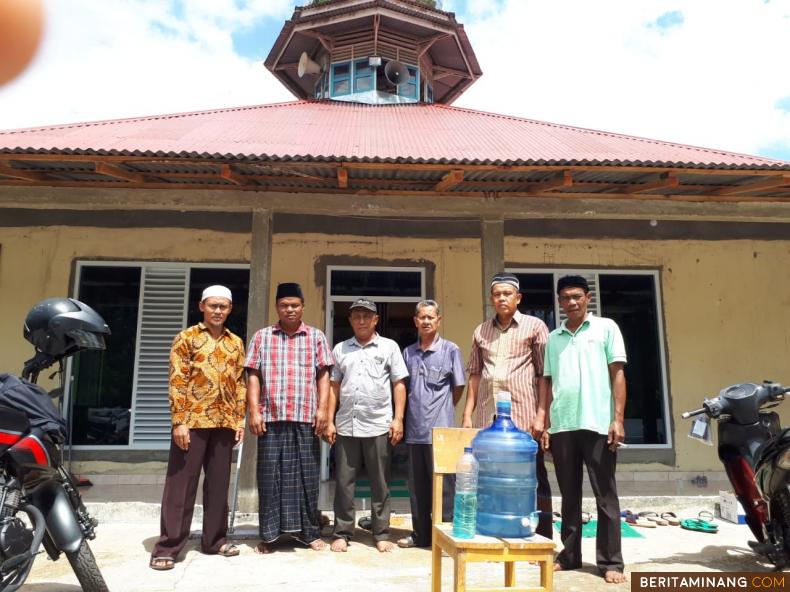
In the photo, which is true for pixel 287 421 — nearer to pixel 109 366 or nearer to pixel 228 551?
pixel 228 551

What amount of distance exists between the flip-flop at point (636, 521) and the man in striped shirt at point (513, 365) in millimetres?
1496

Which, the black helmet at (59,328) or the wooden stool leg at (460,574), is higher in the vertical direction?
the black helmet at (59,328)

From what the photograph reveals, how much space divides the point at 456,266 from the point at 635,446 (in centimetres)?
275

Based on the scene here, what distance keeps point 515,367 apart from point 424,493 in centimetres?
119

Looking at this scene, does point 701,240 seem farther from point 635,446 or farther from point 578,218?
point 635,446

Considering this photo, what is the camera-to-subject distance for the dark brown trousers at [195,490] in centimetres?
413

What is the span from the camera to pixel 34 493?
312 cm

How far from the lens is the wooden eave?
17.3ft

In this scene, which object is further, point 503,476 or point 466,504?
point 503,476

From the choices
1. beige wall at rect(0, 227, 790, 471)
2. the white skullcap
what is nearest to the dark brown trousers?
the white skullcap

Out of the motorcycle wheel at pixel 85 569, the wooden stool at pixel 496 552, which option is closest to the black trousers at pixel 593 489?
the wooden stool at pixel 496 552

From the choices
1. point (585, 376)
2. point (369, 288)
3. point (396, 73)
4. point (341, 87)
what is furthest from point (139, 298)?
point (396, 73)

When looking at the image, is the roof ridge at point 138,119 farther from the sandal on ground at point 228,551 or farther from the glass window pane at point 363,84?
the sandal on ground at point 228,551

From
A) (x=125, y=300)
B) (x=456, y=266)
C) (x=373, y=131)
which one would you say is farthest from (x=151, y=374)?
(x=373, y=131)
